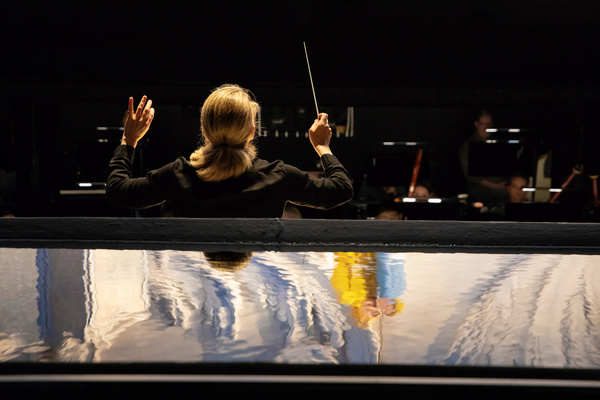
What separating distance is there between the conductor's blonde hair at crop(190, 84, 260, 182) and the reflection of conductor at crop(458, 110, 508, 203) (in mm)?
3749

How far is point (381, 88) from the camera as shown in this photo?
4.61 meters

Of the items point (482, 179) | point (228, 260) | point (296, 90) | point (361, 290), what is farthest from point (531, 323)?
point (482, 179)

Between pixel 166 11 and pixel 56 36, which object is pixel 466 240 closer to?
pixel 166 11

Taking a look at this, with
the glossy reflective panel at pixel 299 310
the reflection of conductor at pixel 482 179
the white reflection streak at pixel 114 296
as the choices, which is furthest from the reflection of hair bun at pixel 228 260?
the reflection of conductor at pixel 482 179

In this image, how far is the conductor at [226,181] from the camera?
122 cm

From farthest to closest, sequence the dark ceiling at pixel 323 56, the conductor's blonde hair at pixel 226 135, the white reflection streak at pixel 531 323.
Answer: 1. the dark ceiling at pixel 323 56
2. the conductor's blonde hair at pixel 226 135
3. the white reflection streak at pixel 531 323

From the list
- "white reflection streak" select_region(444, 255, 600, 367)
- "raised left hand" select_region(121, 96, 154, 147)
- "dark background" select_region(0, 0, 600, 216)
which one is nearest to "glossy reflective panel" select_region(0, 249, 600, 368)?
"white reflection streak" select_region(444, 255, 600, 367)

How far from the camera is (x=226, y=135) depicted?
4.19 ft

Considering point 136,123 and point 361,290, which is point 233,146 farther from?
point 361,290

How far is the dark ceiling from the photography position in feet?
13.1

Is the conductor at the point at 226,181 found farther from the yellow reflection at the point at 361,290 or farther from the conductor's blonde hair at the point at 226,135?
the yellow reflection at the point at 361,290

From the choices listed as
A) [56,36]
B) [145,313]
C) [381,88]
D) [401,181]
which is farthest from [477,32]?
[145,313]

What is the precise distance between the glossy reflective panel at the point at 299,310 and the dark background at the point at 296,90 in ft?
11.9

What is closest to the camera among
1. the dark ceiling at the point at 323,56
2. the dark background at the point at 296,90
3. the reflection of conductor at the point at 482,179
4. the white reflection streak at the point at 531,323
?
the white reflection streak at the point at 531,323
